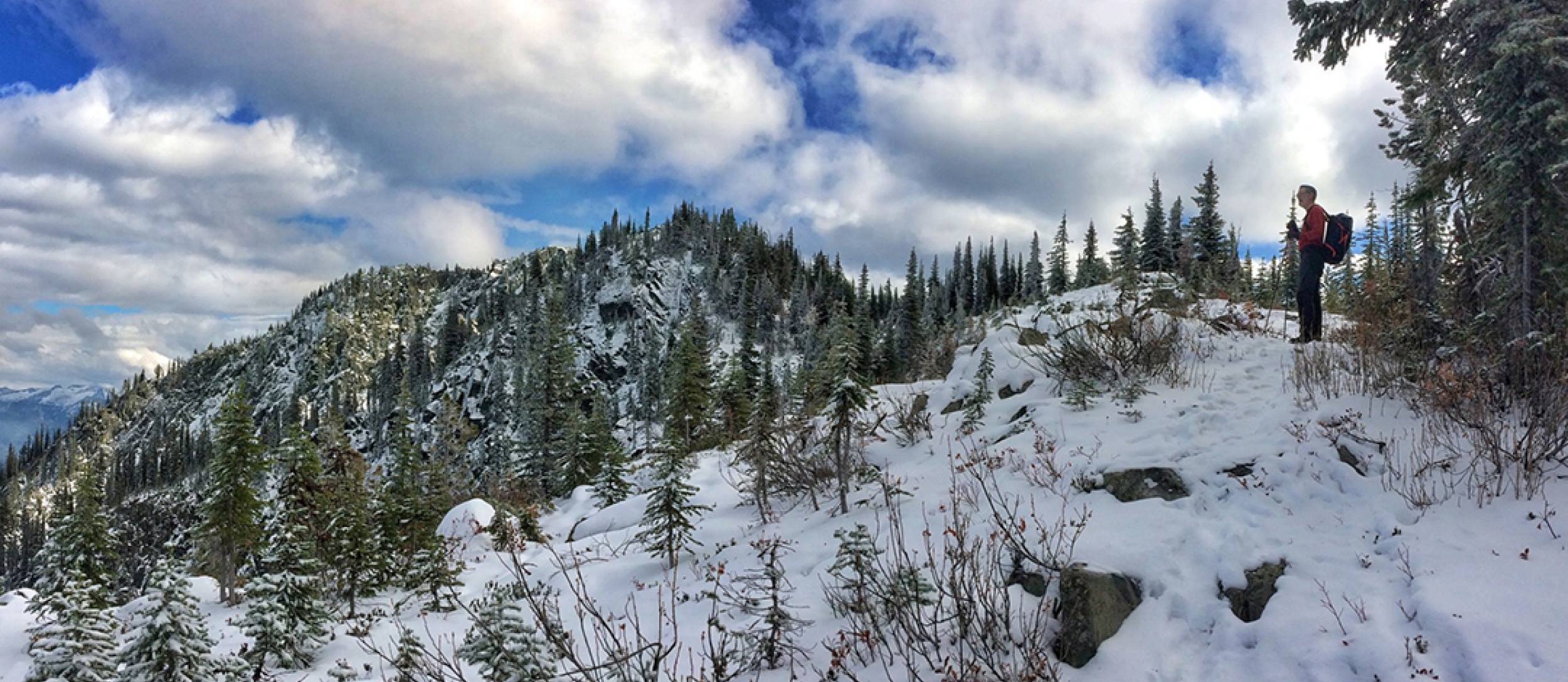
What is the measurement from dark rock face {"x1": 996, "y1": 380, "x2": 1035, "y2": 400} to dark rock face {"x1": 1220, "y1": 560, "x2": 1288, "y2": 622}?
17.5ft

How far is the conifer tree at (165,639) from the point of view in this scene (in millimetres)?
5316

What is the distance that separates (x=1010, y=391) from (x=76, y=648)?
430 inches

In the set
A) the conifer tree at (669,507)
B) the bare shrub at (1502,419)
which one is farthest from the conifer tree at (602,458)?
the bare shrub at (1502,419)

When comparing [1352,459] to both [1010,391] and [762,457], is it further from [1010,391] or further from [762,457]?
[762,457]

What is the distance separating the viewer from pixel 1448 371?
5695 millimetres

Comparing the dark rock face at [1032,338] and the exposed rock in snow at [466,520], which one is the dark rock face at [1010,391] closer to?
the dark rock face at [1032,338]

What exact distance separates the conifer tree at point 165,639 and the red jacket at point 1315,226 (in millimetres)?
14070

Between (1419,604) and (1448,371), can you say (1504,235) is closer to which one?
(1448,371)

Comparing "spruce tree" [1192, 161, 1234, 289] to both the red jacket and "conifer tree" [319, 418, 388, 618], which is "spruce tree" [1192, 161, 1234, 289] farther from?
"conifer tree" [319, 418, 388, 618]

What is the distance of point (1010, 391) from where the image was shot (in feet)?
32.7

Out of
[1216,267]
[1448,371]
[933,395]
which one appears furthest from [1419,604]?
[1216,267]

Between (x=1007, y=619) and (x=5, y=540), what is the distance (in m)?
165

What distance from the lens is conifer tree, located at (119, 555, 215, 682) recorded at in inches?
209

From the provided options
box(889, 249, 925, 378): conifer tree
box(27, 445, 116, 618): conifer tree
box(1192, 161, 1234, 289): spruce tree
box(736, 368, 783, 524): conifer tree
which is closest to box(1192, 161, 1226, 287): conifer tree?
box(1192, 161, 1234, 289): spruce tree
